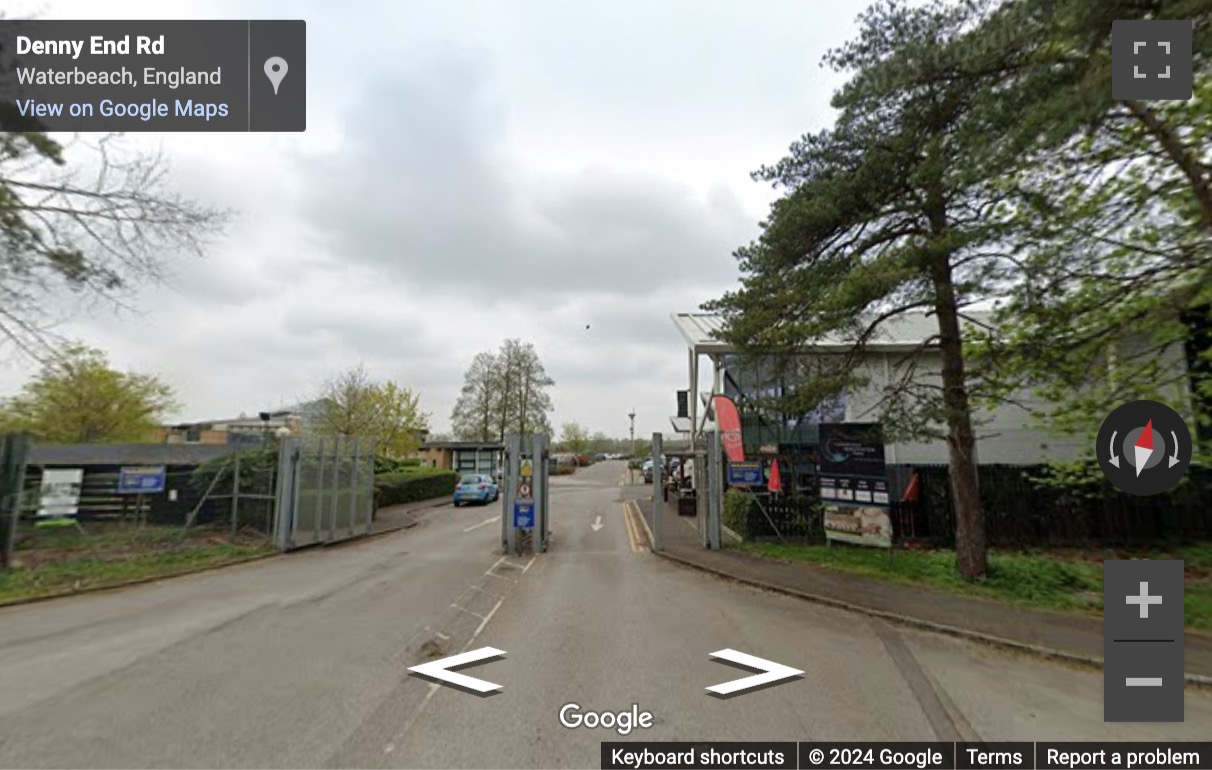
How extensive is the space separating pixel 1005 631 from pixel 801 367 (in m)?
5.41

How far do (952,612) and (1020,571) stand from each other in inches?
128

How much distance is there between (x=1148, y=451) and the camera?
594 cm

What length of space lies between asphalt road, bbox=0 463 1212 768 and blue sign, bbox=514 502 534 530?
12.6 ft

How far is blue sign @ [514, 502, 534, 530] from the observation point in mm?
12648

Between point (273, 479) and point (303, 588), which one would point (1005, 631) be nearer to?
point (303, 588)

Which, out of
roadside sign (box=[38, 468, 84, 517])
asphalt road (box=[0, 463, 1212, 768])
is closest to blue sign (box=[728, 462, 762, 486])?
asphalt road (box=[0, 463, 1212, 768])

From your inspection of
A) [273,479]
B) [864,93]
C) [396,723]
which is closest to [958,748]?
[396,723]

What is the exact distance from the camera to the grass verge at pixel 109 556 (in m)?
9.01

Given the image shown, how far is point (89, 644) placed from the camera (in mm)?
5945

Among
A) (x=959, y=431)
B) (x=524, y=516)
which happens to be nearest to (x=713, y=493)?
(x=524, y=516)

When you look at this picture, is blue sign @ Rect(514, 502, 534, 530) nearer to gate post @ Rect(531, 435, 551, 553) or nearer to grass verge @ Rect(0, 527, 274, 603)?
gate post @ Rect(531, 435, 551, 553)

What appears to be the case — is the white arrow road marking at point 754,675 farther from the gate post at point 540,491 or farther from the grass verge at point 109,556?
the grass verge at point 109,556

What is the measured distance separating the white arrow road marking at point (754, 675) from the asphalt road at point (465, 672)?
0.14 metres

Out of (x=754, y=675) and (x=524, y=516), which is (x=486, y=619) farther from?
(x=524, y=516)
